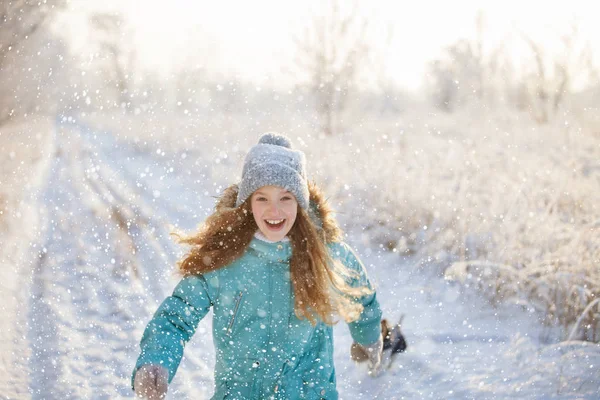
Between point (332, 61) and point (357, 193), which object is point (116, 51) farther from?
point (357, 193)

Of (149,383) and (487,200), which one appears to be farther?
(487,200)

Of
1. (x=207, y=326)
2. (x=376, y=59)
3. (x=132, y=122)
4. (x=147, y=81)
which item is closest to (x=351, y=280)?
(x=207, y=326)

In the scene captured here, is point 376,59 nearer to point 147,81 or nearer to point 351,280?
point 351,280

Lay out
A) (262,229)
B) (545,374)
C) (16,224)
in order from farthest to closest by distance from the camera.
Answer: (16,224), (545,374), (262,229)

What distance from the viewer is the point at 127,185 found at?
11094 mm

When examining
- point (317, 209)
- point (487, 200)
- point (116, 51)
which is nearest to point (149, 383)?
point (317, 209)

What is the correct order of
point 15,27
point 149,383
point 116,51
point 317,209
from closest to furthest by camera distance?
1. point 149,383
2. point 317,209
3. point 15,27
4. point 116,51

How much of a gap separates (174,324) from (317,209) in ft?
2.52

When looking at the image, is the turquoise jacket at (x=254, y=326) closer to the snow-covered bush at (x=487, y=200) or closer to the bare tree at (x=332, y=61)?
the snow-covered bush at (x=487, y=200)

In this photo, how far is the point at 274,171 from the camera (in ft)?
7.71

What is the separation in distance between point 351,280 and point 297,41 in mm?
17207

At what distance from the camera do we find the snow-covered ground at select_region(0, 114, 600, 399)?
3732 mm

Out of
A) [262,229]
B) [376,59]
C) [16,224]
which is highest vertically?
[376,59]

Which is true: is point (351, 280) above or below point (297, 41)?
below
